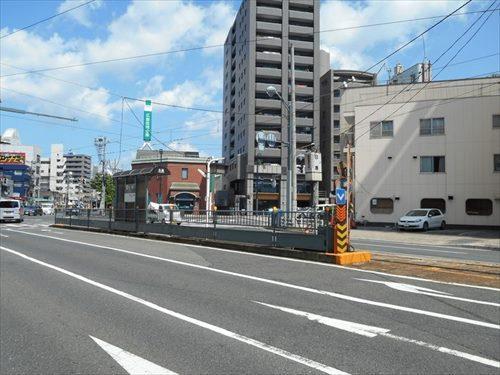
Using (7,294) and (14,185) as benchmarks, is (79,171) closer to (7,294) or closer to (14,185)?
(14,185)

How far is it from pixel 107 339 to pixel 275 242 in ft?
30.9

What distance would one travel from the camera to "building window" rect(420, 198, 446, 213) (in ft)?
129

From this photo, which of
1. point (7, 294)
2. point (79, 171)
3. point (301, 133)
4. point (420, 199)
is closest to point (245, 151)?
point (301, 133)

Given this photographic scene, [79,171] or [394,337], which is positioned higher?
[79,171]

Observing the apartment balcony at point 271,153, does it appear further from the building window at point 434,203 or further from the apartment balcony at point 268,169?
the building window at point 434,203

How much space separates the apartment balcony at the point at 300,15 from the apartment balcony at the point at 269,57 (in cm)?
713

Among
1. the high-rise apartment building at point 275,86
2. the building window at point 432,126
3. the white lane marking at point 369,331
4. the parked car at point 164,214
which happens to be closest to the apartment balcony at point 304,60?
the high-rise apartment building at point 275,86

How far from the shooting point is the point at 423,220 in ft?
113

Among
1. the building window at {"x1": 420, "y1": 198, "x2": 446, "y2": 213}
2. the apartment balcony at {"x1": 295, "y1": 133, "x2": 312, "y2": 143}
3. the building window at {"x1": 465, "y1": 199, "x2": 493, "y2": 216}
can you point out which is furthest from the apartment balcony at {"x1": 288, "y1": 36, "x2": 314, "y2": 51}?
the building window at {"x1": 465, "y1": 199, "x2": 493, "y2": 216}

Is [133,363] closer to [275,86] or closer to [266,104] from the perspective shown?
[266,104]

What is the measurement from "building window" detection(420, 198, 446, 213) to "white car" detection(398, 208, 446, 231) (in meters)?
2.59

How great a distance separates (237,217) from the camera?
55.2 feet

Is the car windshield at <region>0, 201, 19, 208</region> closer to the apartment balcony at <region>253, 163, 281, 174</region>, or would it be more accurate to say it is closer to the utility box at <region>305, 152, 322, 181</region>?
the utility box at <region>305, 152, 322, 181</region>

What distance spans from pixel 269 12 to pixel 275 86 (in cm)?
1276
